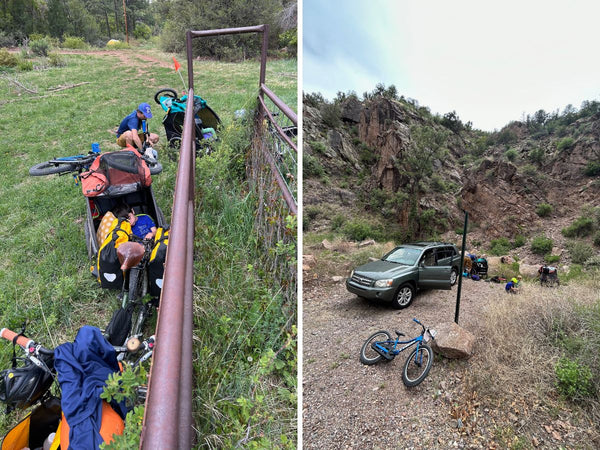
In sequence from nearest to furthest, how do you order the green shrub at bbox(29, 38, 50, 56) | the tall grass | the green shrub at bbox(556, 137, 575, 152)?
the tall grass, the green shrub at bbox(29, 38, 50, 56), the green shrub at bbox(556, 137, 575, 152)

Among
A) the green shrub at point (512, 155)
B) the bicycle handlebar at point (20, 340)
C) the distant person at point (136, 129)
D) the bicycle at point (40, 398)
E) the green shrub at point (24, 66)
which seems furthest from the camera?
the green shrub at point (512, 155)

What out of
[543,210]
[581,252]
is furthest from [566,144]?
[581,252]

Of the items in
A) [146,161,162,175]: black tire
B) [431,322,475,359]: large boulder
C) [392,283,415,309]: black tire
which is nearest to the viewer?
[146,161,162,175]: black tire

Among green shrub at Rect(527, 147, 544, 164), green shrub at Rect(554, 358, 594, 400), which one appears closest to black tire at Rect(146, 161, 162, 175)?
green shrub at Rect(554, 358, 594, 400)

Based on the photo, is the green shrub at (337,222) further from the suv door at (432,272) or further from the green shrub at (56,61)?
the green shrub at (56,61)

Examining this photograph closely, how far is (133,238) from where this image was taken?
3.24m

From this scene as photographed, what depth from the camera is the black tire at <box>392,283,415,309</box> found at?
28.5 ft

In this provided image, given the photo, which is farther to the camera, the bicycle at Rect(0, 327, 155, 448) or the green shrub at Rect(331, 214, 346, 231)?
the green shrub at Rect(331, 214, 346, 231)

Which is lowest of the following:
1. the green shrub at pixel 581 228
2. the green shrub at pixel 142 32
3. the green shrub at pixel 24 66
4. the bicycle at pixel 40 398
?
the green shrub at pixel 581 228

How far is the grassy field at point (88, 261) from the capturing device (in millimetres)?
1912

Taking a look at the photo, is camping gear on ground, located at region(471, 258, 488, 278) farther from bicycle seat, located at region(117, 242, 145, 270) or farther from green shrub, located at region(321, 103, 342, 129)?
green shrub, located at region(321, 103, 342, 129)

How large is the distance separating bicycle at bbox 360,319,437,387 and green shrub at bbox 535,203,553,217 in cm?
2925

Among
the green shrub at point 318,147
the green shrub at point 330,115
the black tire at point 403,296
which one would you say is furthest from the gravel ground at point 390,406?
the green shrub at point 330,115

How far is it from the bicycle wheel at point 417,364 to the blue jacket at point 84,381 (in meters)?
4.91
